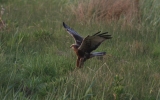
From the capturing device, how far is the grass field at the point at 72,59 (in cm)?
418

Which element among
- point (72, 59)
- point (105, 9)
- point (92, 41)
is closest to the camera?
point (92, 41)

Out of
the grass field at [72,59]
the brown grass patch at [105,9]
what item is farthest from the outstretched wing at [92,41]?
the brown grass patch at [105,9]

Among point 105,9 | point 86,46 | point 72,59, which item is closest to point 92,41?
point 86,46

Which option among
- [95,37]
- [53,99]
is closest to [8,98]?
[53,99]

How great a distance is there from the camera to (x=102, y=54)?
5.08 m

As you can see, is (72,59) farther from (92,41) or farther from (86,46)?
(92,41)

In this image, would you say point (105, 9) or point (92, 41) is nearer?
point (92, 41)

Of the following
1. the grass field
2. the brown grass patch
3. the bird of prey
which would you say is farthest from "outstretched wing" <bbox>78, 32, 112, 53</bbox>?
the brown grass patch

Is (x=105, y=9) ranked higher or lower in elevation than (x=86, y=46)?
higher

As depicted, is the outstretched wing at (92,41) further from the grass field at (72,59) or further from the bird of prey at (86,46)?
the grass field at (72,59)

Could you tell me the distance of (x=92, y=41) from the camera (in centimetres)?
462

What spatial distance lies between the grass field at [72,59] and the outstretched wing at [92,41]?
24cm

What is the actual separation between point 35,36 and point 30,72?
1.70 m

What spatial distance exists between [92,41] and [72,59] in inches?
30.1
